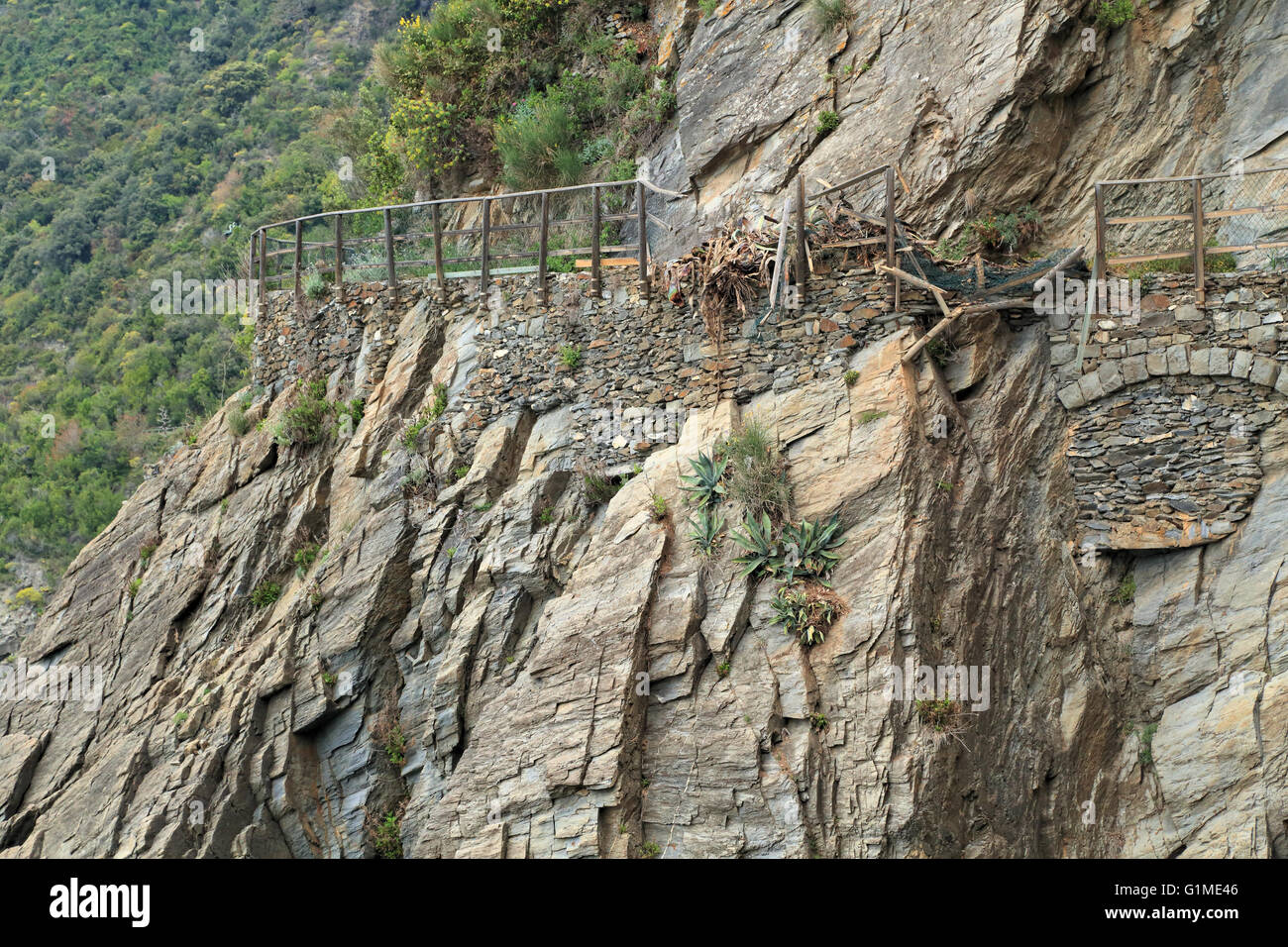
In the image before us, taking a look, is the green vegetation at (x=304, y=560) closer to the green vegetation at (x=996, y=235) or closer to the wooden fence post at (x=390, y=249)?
the wooden fence post at (x=390, y=249)

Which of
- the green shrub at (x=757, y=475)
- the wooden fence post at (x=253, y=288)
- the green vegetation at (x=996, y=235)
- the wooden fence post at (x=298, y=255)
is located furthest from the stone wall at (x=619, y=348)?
the wooden fence post at (x=253, y=288)

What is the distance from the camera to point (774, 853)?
30.1 feet

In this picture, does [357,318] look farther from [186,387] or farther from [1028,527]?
[186,387]

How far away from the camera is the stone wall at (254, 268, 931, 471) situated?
11227mm

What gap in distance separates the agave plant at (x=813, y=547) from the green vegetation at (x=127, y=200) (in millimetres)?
19100

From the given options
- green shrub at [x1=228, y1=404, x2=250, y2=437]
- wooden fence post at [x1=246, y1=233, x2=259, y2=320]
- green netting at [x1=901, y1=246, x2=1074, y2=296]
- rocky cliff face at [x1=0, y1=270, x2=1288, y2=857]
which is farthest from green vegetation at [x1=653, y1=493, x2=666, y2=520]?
wooden fence post at [x1=246, y1=233, x2=259, y2=320]

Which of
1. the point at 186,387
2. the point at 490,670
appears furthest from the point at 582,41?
the point at 186,387

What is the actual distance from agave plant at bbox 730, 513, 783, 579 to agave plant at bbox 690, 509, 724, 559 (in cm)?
25

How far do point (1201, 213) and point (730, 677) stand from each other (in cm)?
717

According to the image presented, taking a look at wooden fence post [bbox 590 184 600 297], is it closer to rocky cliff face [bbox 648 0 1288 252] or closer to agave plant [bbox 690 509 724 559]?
rocky cliff face [bbox 648 0 1288 252]

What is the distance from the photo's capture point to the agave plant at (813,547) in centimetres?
1020

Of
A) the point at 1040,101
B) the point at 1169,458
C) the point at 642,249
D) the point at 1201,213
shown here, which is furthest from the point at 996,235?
the point at 642,249

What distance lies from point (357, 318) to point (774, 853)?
10.4 meters

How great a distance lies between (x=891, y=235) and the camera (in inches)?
432
